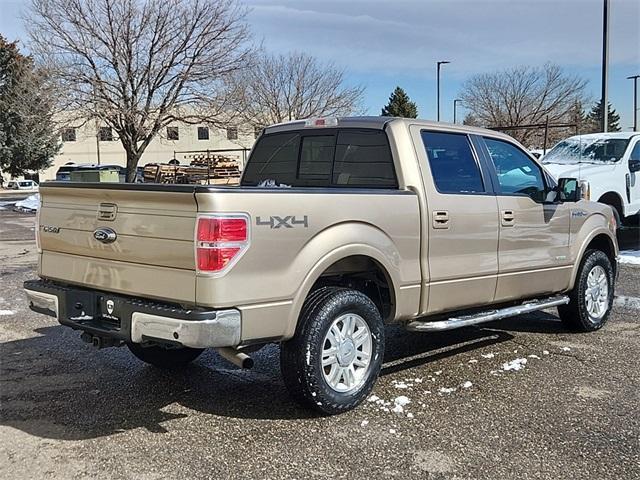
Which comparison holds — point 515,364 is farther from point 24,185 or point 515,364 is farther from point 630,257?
point 24,185

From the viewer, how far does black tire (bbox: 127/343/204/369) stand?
5178 mm

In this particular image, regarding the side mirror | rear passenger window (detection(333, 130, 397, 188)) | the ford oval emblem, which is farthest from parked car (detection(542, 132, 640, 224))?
the ford oval emblem

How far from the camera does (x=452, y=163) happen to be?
17.0 ft

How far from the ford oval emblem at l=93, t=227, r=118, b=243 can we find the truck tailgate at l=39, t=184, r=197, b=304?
10mm

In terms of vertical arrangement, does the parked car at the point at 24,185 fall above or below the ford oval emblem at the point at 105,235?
above

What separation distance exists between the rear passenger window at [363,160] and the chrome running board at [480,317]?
3.42ft

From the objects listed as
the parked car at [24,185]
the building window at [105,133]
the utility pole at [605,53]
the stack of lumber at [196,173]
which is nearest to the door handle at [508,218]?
the utility pole at [605,53]

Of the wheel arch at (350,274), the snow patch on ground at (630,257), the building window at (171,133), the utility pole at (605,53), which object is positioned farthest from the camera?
the building window at (171,133)

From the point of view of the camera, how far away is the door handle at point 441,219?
4828 mm

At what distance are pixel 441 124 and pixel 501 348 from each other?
2.11m

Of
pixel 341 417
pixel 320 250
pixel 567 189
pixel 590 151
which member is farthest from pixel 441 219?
pixel 590 151

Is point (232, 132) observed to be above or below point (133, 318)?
above

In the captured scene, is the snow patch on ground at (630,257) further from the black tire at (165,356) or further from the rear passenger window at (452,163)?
the black tire at (165,356)

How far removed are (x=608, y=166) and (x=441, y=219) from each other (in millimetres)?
7811
